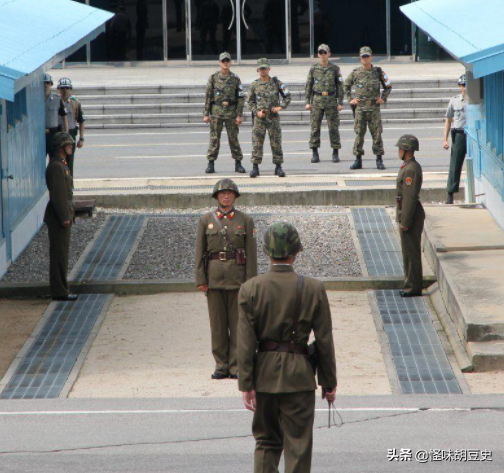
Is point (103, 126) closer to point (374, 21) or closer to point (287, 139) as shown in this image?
point (287, 139)

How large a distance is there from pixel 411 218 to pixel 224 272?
124 inches

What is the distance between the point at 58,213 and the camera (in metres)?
12.8

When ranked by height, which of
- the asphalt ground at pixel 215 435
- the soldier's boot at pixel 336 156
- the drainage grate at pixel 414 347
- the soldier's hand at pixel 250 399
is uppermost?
the soldier's boot at pixel 336 156

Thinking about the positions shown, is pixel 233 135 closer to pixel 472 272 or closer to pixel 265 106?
pixel 265 106

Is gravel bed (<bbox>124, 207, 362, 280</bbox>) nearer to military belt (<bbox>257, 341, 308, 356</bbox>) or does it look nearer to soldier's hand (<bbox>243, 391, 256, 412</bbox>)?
military belt (<bbox>257, 341, 308, 356</bbox>)

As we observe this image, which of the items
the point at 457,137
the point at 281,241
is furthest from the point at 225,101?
the point at 281,241

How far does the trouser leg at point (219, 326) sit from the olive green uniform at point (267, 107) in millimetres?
9261

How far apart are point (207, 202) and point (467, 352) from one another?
8.11 meters

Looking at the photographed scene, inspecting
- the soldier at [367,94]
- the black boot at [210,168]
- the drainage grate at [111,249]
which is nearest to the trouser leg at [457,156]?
the soldier at [367,94]

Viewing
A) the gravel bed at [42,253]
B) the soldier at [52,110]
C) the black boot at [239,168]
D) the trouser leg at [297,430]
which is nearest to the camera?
the trouser leg at [297,430]

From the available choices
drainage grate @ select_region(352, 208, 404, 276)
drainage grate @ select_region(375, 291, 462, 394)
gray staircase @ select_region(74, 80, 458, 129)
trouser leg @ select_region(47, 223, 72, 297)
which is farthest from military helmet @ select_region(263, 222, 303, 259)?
gray staircase @ select_region(74, 80, 458, 129)

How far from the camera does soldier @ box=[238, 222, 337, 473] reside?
6.91 meters

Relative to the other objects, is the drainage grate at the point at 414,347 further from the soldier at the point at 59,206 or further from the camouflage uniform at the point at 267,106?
the camouflage uniform at the point at 267,106

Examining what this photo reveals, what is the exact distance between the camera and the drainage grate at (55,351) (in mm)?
10000
